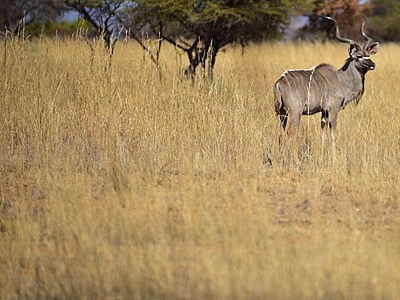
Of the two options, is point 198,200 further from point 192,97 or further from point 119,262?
point 192,97

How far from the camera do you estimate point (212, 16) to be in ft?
43.6

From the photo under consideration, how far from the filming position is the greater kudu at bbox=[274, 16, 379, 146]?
25.8 feet

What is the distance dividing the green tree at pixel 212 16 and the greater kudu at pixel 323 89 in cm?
436

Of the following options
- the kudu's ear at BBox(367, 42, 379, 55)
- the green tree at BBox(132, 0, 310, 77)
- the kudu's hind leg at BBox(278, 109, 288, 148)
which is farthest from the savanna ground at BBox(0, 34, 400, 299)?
the green tree at BBox(132, 0, 310, 77)

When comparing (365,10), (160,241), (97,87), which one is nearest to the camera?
(160,241)

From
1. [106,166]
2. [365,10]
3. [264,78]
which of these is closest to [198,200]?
[106,166]

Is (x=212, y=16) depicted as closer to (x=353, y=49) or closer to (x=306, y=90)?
(x=353, y=49)

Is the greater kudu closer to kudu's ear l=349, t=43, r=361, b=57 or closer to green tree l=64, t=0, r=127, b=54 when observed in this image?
kudu's ear l=349, t=43, r=361, b=57

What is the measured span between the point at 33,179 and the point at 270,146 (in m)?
2.34

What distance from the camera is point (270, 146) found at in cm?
772

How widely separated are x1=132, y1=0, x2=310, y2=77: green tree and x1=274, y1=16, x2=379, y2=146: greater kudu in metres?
4.36

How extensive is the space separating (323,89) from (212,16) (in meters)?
5.33

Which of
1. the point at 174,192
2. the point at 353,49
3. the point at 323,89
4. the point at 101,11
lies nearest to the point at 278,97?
the point at 323,89

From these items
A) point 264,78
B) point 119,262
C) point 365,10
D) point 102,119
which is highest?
point 365,10
